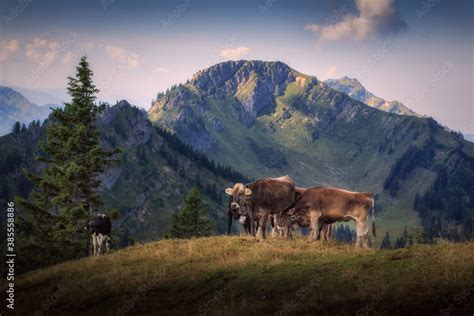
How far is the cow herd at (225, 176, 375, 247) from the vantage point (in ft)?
75.2

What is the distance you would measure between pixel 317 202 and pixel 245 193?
3861 mm

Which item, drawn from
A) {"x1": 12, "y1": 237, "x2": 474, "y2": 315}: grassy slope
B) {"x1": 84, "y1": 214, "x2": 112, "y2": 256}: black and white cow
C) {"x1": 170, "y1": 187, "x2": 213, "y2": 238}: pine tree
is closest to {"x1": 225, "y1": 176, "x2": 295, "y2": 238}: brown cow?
{"x1": 12, "y1": 237, "x2": 474, "y2": 315}: grassy slope

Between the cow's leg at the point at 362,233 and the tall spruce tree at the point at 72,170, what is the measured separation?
77.9 feet

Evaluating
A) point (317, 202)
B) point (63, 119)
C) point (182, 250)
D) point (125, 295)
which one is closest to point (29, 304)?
point (125, 295)

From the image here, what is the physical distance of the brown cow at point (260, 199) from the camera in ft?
78.9

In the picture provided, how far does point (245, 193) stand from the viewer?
24.0m

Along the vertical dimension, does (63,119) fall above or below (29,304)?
above

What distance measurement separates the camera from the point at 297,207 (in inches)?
977

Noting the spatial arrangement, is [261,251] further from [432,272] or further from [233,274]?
[432,272]

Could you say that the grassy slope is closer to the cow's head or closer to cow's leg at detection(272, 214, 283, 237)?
the cow's head

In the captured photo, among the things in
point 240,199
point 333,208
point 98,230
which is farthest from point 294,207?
point 98,230

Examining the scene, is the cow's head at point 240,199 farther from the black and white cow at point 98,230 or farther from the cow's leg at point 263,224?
the black and white cow at point 98,230

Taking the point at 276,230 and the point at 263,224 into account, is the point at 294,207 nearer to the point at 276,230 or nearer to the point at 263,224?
the point at 263,224

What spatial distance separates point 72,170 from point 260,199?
1868cm
